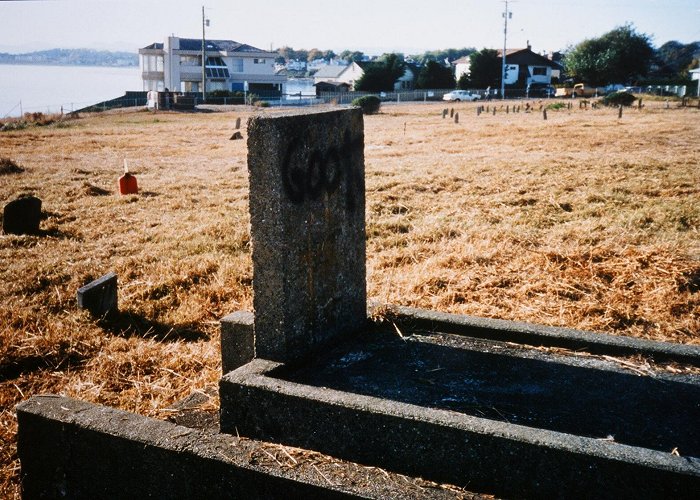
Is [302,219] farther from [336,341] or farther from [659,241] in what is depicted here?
[659,241]

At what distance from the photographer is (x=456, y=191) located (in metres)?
11.4

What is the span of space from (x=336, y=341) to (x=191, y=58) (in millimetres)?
74706

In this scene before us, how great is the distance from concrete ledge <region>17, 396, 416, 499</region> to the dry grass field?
0.40 m

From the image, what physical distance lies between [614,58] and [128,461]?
267 ft

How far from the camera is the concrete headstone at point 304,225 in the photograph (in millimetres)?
3279

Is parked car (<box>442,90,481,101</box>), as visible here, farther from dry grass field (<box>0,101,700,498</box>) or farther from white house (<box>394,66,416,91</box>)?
dry grass field (<box>0,101,700,498</box>)

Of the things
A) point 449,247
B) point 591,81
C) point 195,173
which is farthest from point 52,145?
point 591,81

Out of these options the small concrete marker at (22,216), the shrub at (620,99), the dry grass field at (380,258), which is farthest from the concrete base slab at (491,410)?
the shrub at (620,99)

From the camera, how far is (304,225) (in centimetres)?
350

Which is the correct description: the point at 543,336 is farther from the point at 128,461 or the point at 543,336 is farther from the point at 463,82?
the point at 463,82

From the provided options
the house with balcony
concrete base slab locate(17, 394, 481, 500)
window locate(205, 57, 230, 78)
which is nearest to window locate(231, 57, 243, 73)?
the house with balcony

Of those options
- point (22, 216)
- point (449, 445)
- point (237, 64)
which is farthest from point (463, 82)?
point (449, 445)

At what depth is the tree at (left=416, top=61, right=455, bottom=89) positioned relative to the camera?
244 ft

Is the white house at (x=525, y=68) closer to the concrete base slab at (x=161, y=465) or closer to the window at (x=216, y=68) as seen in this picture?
the window at (x=216, y=68)
